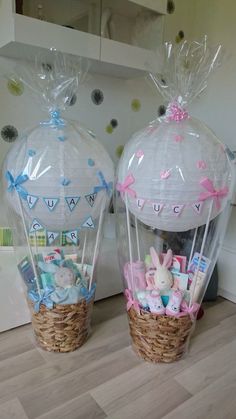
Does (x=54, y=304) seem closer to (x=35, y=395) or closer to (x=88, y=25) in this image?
(x=35, y=395)

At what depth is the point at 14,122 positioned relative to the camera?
1401 millimetres

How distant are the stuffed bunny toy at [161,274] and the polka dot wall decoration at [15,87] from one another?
0.87 m

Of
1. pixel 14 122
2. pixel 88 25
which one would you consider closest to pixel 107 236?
pixel 14 122

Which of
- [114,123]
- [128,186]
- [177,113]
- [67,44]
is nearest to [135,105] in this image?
[114,123]

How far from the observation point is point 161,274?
1120mm

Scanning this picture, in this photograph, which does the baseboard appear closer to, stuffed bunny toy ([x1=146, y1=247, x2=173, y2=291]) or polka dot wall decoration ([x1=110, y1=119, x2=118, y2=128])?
stuffed bunny toy ([x1=146, y1=247, x2=173, y2=291])

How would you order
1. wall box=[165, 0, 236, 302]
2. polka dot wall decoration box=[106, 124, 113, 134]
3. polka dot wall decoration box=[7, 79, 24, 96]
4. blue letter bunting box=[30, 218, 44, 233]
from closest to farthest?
blue letter bunting box=[30, 218, 44, 233] < polka dot wall decoration box=[7, 79, 24, 96] < wall box=[165, 0, 236, 302] < polka dot wall decoration box=[106, 124, 113, 134]

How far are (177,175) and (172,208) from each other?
98 millimetres

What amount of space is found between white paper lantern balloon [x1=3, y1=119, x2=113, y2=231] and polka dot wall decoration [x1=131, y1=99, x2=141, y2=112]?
778mm

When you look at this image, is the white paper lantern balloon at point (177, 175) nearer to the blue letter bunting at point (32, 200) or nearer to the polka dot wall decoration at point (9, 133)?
the blue letter bunting at point (32, 200)

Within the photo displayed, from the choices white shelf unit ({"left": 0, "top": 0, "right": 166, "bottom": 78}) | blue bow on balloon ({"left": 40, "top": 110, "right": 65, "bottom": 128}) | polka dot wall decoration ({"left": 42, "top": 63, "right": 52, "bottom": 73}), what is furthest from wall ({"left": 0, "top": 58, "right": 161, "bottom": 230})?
blue bow on balloon ({"left": 40, "top": 110, "right": 65, "bottom": 128})

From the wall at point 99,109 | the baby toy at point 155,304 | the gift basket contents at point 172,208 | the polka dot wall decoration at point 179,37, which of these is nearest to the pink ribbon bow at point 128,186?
the gift basket contents at point 172,208

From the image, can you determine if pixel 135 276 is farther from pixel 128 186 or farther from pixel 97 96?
pixel 97 96

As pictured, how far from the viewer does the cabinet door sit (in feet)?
4.12
